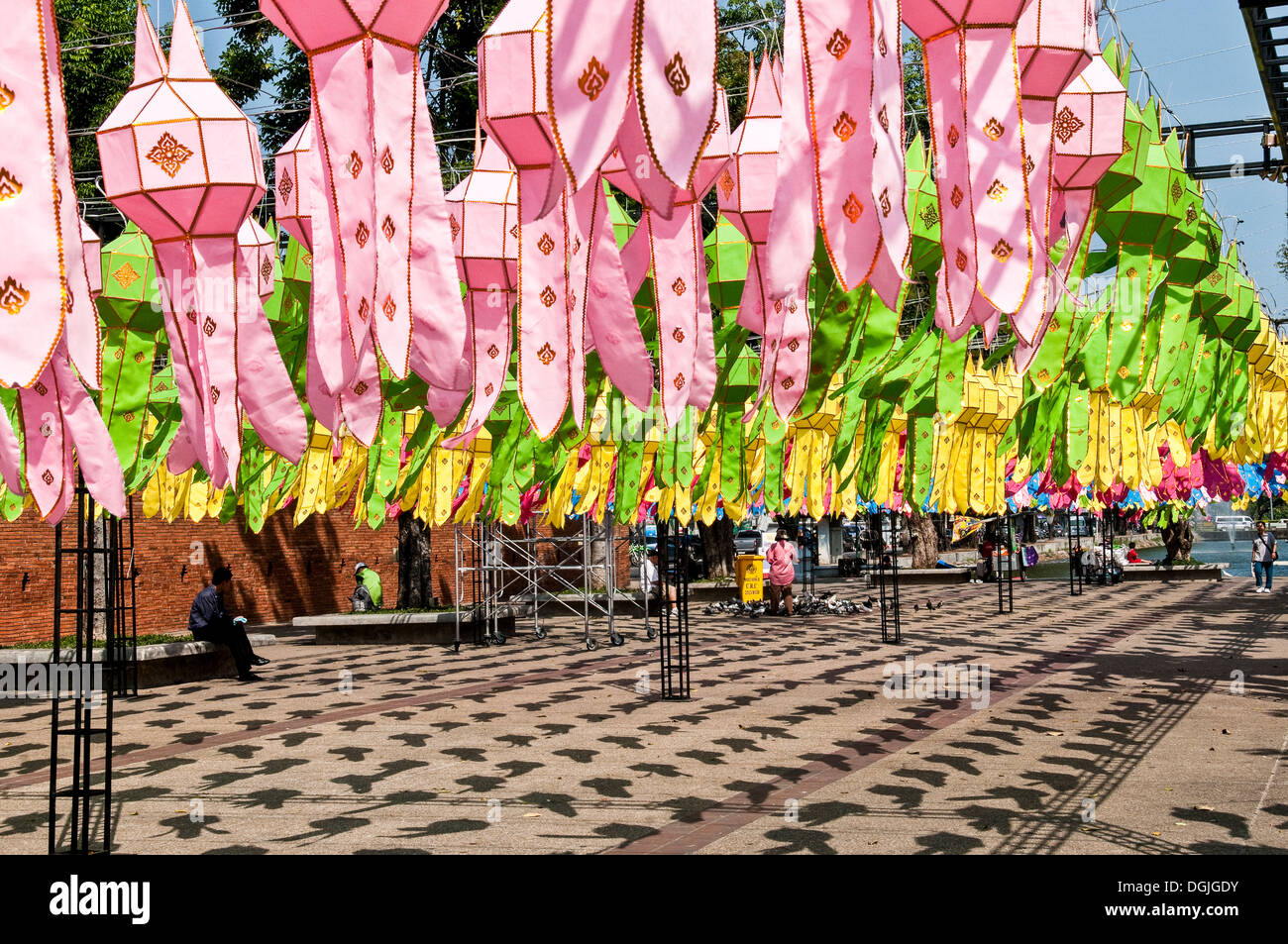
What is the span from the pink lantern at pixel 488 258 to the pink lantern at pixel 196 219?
2.72 feet

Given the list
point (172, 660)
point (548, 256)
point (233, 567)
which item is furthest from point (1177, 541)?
point (548, 256)

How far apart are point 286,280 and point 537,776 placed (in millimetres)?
3790

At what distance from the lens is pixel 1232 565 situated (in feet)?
144

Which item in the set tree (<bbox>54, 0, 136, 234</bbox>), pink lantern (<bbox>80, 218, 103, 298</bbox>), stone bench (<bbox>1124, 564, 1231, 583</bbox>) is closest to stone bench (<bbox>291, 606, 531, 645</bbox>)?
tree (<bbox>54, 0, 136, 234</bbox>)

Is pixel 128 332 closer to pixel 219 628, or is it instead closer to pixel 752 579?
pixel 219 628

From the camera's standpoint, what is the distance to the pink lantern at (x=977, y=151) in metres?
3.32

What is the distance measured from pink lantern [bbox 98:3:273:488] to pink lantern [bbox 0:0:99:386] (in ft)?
2.73

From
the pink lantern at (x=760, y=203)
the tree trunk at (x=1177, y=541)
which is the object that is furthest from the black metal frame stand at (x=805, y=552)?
the pink lantern at (x=760, y=203)

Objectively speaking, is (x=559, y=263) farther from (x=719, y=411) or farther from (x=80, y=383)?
(x=719, y=411)

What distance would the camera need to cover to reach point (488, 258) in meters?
4.59

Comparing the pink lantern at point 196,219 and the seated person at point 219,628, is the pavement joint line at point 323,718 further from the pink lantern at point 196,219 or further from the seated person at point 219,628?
the pink lantern at point 196,219

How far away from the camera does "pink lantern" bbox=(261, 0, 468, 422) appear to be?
346 centimetres

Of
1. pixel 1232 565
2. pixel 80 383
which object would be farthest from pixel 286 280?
pixel 1232 565

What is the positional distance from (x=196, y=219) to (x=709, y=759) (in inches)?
231
